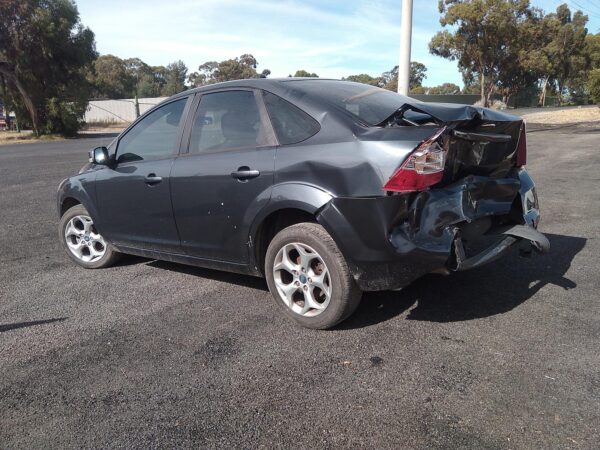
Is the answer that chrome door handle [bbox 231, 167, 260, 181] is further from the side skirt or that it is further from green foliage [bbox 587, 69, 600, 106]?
green foliage [bbox 587, 69, 600, 106]

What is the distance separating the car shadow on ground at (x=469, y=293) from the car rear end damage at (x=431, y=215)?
52 centimetres

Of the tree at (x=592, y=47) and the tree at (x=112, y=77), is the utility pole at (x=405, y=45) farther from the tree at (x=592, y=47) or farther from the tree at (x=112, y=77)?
the tree at (x=112, y=77)

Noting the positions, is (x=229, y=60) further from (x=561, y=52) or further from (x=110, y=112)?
(x=561, y=52)

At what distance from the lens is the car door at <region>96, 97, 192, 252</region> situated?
4.52 metres

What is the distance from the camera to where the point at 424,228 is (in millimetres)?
3338

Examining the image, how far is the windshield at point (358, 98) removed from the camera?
375 cm

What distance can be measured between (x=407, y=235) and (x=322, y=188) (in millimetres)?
641

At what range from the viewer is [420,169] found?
3250mm

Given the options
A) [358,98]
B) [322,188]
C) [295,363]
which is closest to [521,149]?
[358,98]

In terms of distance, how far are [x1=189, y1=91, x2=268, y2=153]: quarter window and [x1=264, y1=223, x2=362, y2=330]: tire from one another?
2.63 ft

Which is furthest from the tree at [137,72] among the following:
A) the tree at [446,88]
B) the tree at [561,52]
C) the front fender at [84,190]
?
the front fender at [84,190]

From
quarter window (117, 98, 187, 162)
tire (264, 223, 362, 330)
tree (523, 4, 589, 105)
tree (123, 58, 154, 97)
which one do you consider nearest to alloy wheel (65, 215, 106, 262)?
quarter window (117, 98, 187, 162)

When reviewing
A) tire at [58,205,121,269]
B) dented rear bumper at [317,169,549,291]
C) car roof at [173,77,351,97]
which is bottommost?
tire at [58,205,121,269]

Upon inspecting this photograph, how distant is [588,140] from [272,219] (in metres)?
17.4
